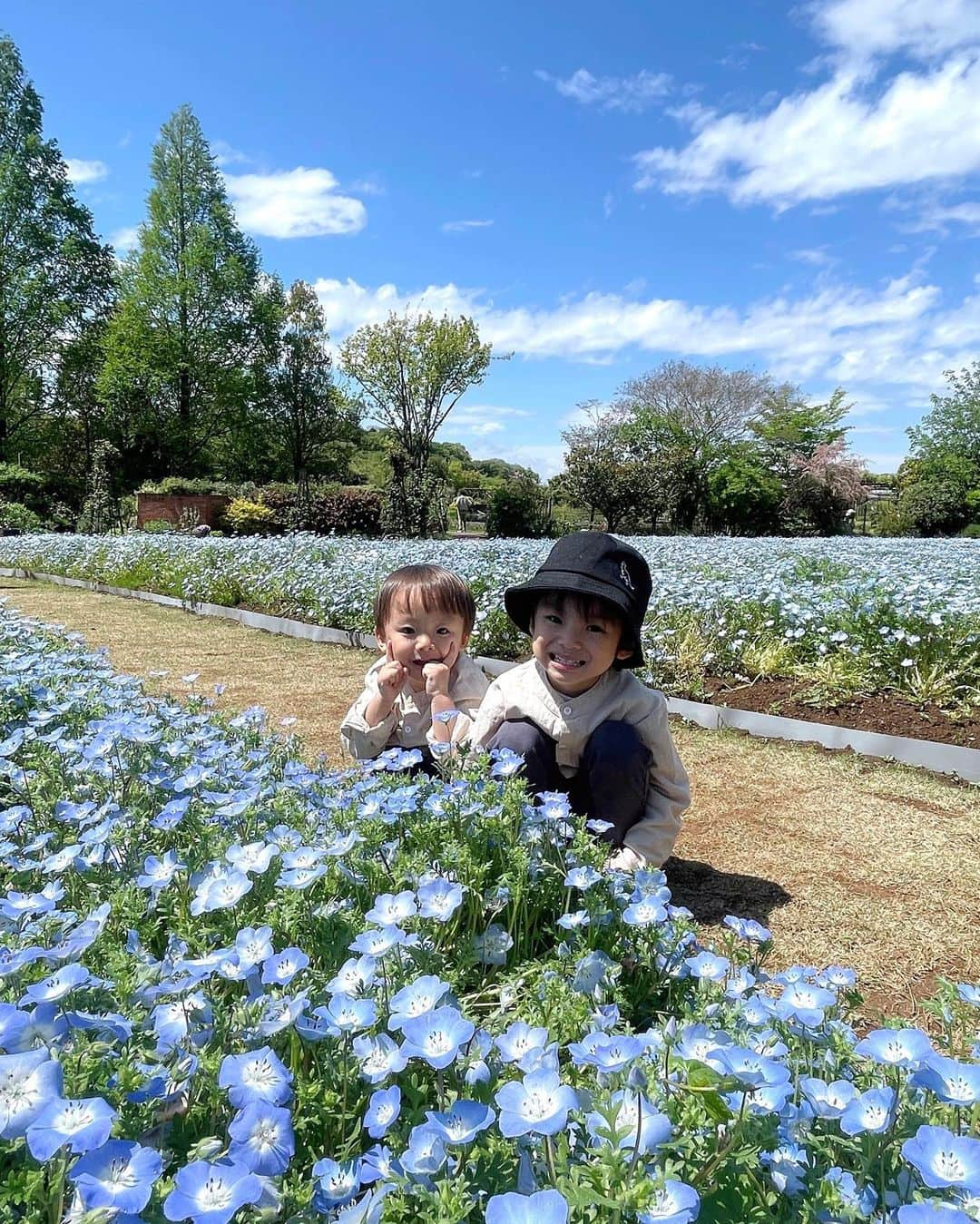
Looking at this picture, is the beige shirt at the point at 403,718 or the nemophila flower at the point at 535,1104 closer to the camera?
the nemophila flower at the point at 535,1104

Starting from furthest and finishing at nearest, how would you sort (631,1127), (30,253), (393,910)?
(30,253)
(393,910)
(631,1127)

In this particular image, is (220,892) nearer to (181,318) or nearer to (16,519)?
(16,519)

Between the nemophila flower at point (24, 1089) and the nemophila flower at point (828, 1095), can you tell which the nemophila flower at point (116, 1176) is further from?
the nemophila flower at point (828, 1095)

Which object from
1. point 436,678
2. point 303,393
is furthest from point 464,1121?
point 303,393

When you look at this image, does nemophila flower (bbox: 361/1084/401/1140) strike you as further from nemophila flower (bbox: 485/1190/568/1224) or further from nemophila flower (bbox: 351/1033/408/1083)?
nemophila flower (bbox: 485/1190/568/1224)

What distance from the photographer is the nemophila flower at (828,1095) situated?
0.98 meters

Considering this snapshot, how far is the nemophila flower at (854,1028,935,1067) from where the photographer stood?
3.16ft

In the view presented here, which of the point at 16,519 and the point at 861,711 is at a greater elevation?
the point at 861,711

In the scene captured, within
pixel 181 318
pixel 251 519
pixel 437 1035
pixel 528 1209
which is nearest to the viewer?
pixel 528 1209

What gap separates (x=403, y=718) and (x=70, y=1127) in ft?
6.93

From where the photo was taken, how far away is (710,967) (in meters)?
1.33

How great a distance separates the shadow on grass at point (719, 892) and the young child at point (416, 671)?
95 centimetres

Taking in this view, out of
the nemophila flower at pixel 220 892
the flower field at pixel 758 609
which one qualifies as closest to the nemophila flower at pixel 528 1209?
the nemophila flower at pixel 220 892

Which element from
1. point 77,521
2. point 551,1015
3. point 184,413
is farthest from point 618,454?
point 551,1015
